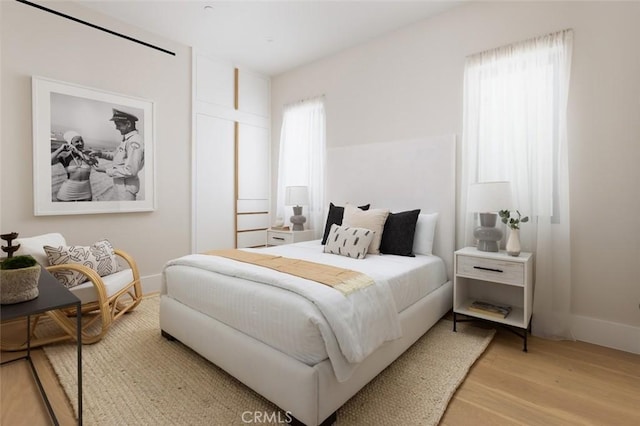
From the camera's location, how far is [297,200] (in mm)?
4121

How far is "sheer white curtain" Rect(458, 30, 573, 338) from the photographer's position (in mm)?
2496

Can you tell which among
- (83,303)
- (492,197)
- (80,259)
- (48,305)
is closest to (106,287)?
(83,303)

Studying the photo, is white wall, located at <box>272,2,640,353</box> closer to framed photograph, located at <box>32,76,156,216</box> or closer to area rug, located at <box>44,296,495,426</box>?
area rug, located at <box>44,296,495,426</box>

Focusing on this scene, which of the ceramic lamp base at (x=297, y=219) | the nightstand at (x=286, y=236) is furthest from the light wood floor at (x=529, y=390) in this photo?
the ceramic lamp base at (x=297, y=219)

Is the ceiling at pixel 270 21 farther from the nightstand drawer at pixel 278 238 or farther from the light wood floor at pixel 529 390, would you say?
the light wood floor at pixel 529 390

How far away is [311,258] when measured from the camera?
8.45ft

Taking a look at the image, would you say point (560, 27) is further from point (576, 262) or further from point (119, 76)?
point (119, 76)

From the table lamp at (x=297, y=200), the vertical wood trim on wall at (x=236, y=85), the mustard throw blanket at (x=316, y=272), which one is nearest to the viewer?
the mustard throw blanket at (x=316, y=272)

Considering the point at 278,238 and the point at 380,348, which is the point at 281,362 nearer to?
the point at 380,348

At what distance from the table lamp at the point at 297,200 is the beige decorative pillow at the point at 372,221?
44.1 inches

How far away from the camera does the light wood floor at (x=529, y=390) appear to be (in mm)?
1618

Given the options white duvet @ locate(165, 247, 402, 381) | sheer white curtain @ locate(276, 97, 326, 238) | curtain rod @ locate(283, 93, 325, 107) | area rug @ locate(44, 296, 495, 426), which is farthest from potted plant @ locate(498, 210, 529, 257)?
curtain rod @ locate(283, 93, 325, 107)

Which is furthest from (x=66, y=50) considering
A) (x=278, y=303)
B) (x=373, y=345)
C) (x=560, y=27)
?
(x=560, y=27)

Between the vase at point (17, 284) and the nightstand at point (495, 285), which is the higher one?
the vase at point (17, 284)
